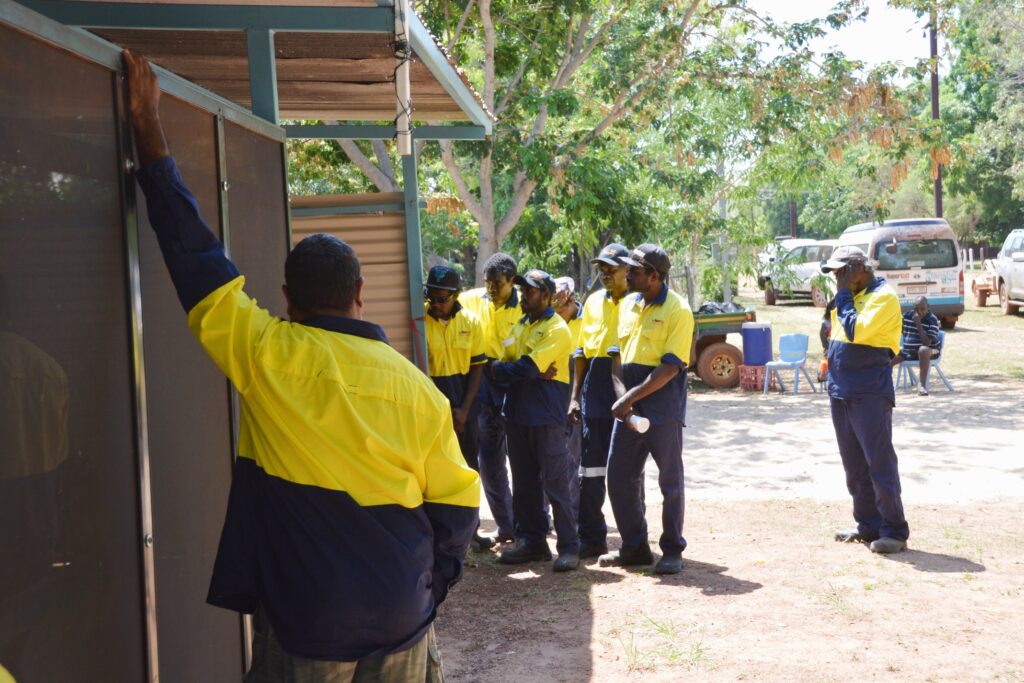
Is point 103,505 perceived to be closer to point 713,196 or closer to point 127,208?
point 127,208

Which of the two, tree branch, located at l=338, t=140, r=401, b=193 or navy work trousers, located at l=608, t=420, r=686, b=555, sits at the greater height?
tree branch, located at l=338, t=140, r=401, b=193

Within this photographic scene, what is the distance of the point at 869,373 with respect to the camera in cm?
709

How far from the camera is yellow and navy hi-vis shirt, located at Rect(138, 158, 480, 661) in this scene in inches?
104

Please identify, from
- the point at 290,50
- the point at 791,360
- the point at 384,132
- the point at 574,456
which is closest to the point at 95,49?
the point at 290,50

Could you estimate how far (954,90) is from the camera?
46250 mm

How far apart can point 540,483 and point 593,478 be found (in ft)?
1.26

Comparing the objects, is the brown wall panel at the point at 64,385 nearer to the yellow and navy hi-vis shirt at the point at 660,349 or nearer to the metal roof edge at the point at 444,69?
the metal roof edge at the point at 444,69

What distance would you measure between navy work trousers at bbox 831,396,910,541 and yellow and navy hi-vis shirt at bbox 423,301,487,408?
7.78 ft

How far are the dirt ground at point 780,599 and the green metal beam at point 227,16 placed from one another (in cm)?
310

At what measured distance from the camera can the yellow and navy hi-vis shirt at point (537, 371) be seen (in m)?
7.00

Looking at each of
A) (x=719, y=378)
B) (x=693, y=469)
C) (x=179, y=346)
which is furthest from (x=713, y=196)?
(x=179, y=346)

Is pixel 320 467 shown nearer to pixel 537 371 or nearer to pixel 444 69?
pixel 444 69

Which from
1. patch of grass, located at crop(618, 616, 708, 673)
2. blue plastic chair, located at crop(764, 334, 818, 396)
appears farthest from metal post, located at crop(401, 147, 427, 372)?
blue plastic chair, located at crop(764, 334, 818, 396)

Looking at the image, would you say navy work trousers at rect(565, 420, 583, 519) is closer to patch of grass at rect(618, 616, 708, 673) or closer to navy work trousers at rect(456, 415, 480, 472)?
navy work trousers at rect(456, 415, 480, 472)
